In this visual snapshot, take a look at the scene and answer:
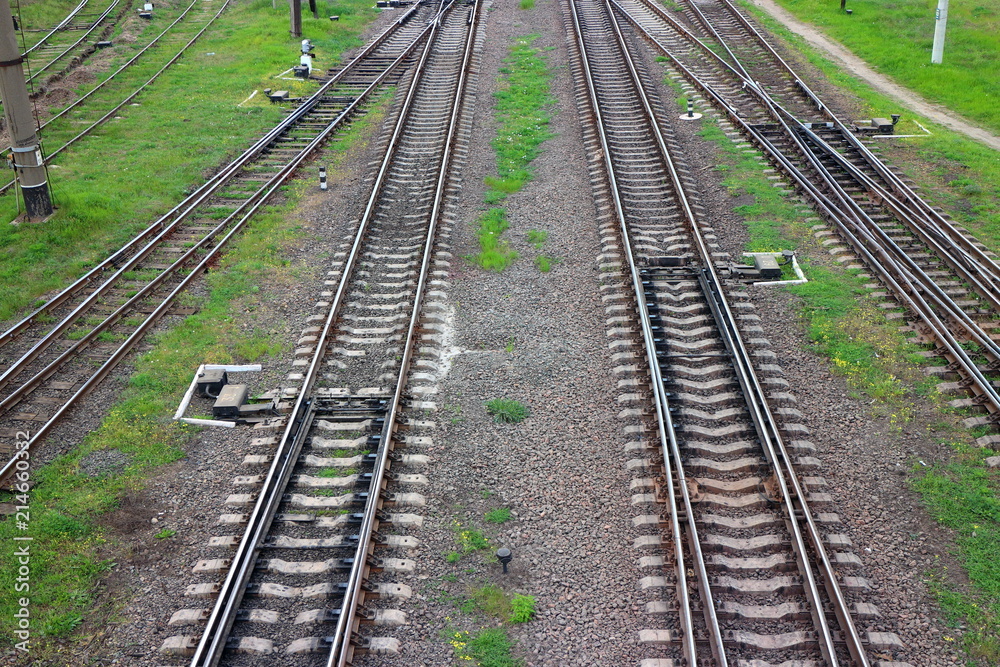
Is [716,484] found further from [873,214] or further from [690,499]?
[873,214]

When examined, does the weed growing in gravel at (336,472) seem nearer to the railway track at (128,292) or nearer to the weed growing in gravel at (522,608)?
the weed growing in gravel at (522,608)

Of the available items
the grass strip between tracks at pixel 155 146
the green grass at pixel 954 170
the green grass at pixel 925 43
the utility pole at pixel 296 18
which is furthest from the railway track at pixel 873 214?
the utility pole at pixel 296 18

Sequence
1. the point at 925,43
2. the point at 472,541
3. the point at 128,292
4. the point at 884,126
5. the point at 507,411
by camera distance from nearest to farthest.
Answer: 1. the point at 472,541
2. the point at 507,411
3. the point at 128,292
4. the point at 884,126
5. the point at 925,43

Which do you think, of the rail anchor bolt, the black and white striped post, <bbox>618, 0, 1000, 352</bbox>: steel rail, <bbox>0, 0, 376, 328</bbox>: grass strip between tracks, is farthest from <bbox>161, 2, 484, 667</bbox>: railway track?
the black and white striped post

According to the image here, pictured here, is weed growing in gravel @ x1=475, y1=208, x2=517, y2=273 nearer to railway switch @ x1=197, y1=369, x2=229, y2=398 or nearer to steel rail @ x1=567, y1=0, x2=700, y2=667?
steel rail @ x1=567, y1=0, x2=700, y2=667

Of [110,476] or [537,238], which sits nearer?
[110,476]

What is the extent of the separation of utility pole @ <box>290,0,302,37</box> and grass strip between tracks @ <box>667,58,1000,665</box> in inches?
772

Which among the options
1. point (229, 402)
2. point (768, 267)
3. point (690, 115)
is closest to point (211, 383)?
point (229, 402)

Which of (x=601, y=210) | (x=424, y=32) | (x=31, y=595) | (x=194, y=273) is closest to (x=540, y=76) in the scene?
(x=424, y=32)

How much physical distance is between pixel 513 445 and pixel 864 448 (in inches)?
180

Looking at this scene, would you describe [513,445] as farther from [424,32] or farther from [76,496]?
[424,32]

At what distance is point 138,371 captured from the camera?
12.2m

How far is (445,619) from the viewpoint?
8164 mm

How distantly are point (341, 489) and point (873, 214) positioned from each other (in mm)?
13120
